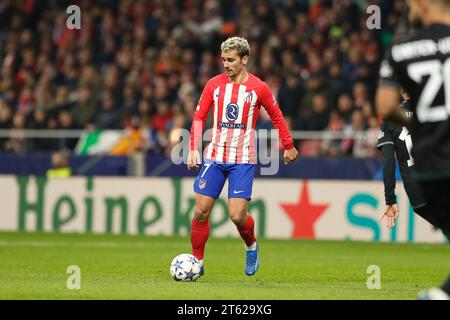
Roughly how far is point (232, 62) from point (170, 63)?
45.5 ft

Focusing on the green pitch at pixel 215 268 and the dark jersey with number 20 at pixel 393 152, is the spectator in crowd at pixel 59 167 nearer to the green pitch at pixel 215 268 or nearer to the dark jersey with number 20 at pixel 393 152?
the green pitch at pixel 215 268

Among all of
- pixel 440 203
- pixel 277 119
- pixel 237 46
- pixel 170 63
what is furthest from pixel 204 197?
pixel 170 63

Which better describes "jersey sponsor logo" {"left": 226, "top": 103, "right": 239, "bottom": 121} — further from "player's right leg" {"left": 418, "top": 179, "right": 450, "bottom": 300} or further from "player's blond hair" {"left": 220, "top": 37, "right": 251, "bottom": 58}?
"player's right leg" {"left": 418, "top": 179, "right": 450, "bottom": 300}

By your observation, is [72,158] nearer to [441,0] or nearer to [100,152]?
[100,152]

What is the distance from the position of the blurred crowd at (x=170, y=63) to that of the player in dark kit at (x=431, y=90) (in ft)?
43.8

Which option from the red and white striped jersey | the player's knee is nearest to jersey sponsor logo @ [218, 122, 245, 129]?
the red and white striped jersey

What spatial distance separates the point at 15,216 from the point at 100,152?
7.38ft

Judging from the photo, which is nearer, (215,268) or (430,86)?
(430,86)

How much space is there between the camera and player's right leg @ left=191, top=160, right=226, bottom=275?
11.5 metres

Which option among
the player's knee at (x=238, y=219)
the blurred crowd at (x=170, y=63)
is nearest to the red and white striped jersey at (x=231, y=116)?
the player's knee at (x=238, y=219)

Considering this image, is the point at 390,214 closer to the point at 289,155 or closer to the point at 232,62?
the point at 289,155

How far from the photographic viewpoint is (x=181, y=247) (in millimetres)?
17688

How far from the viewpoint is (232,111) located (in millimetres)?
11523
